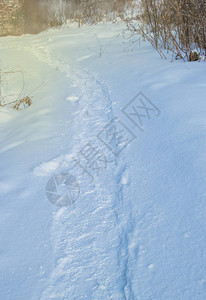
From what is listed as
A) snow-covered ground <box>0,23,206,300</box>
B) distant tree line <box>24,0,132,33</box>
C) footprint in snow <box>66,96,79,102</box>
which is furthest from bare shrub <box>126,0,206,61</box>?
distant tree line <box>24,0,132,33</box>

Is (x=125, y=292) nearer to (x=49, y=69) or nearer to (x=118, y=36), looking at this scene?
(x=49, y=69)

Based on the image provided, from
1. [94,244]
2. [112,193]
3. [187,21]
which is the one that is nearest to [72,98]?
[187,21]

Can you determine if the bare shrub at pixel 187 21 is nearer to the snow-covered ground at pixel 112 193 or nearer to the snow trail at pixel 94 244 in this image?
the snow-covered ground at pixel 112 193

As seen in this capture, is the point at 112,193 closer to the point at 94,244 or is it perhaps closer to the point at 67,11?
the point at 94,244

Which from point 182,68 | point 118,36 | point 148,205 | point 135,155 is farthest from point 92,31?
point 148,205

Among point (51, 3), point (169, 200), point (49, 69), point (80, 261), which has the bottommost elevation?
point (80, 261)

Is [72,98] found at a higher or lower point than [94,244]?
higher

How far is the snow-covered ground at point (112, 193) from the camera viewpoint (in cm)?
128

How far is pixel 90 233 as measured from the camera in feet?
5.17

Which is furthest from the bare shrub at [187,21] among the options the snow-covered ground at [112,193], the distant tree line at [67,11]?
the distant tree line at [67,11]

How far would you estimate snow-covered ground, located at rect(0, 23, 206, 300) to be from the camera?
1276mm

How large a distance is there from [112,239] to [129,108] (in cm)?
181

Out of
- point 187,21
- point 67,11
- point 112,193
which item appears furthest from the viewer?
point 67,11

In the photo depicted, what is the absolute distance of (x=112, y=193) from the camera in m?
1.87
